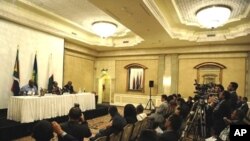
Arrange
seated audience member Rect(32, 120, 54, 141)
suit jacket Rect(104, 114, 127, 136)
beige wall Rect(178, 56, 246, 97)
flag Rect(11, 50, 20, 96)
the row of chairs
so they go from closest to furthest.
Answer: seated audience member Rect(32, 120, 54, 141) → the row of chairs → suit jacket Rect(104, 114, 127, 136) → flag Rect(11, 50, 20, 96) → beige wall Rect(178, 56, 246, 97)

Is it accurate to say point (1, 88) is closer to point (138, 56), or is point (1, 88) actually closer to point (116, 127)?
point (116, 127)

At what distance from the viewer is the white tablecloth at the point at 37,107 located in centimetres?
538

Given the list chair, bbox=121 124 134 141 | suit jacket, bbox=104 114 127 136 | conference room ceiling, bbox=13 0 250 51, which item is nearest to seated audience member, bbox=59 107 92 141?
suit jacket, bbox=104 114 127 136

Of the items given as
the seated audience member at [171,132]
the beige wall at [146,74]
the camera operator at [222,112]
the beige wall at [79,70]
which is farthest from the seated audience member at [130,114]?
the beige wall at [146,74]

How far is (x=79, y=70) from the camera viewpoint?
1142 cm

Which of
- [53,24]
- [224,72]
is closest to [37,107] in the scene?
[53,24]

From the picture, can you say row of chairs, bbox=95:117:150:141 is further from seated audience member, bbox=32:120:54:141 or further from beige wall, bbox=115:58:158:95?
beige wall, bbox=115:58:158:95

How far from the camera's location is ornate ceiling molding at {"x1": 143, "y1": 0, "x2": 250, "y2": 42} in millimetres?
5836

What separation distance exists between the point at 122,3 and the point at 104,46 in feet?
20.6

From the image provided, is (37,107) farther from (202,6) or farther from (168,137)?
(202,6)

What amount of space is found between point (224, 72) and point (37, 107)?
27.8ft

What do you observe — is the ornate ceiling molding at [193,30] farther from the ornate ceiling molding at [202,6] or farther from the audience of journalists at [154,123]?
the audience of journalists at [154,123]

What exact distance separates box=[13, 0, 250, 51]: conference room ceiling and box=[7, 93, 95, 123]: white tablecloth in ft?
9.76

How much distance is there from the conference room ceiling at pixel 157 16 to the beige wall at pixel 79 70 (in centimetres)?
217
